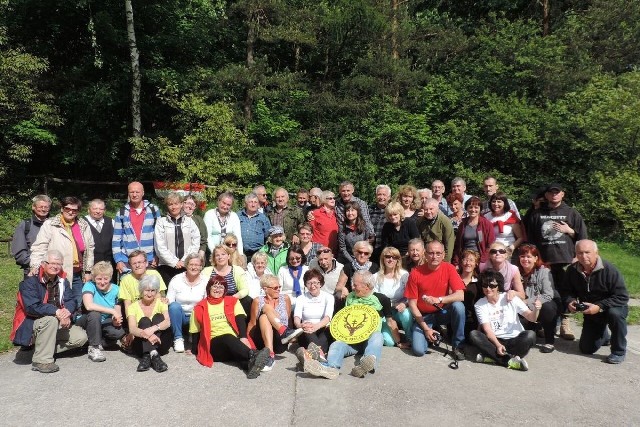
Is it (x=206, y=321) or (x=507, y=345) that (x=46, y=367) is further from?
(x=507, y=345)

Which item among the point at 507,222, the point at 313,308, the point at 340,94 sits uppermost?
the point at 340,94

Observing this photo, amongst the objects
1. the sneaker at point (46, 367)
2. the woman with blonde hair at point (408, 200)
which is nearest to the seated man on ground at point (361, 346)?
the woman with blonde hair at point (408, 200)

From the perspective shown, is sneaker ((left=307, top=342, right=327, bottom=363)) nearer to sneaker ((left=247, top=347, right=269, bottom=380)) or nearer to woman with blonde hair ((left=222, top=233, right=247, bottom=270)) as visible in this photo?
sneaker ((left=247, top=347, right=269, bottom=380))

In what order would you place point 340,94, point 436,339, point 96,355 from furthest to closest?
point 340,94, point 436,339, point 96,355

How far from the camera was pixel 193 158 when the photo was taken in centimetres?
1354

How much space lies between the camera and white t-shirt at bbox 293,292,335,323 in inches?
223

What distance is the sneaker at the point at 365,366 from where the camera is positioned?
16.0 feet

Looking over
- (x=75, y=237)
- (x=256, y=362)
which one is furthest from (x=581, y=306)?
(x=75, y=237)

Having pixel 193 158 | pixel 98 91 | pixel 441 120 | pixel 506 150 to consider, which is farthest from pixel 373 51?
pixel 98 91

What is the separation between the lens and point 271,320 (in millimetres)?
5492

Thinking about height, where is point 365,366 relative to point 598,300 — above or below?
below

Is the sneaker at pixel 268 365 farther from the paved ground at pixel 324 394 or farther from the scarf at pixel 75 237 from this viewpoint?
the scarf at pixel 75 237

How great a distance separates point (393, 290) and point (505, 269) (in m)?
1.32

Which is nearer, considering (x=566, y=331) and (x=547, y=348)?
(x=547, y=348)
